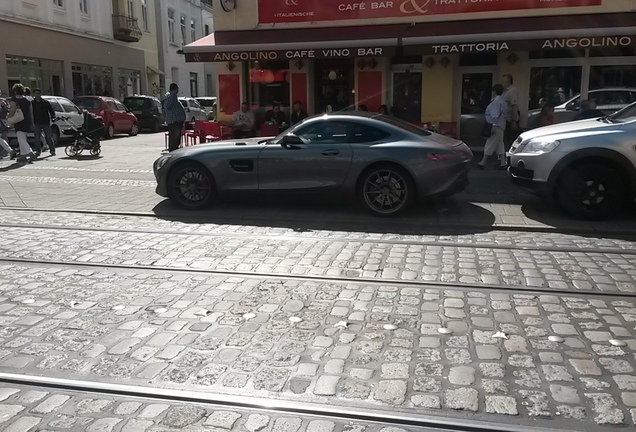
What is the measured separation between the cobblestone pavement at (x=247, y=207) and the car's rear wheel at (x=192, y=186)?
21cm

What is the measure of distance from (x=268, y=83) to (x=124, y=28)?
20.8 m

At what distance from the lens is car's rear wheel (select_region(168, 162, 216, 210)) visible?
9.07 meters

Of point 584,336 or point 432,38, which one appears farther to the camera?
point 432,38

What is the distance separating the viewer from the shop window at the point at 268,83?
57.1 feet

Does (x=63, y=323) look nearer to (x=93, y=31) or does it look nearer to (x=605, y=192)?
(x=605, y=192)

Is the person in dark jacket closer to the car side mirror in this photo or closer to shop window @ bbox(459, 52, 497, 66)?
the car side mirror

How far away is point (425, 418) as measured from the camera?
11.0 ft

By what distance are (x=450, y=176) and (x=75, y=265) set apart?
4831mm

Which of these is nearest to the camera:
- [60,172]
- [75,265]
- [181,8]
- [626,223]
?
[75,265]

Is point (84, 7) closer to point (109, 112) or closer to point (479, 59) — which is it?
point (109, 112)

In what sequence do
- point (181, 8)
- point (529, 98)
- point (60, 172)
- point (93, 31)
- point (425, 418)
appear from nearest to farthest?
point (425, 418) < point (60, 172) < point (529, 98) < point (93, 31) < point (181, 8)

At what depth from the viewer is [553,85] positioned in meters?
15.5

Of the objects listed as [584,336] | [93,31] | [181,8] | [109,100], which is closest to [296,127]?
[584,336]

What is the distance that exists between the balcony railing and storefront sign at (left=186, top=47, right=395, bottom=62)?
69.8 feet
